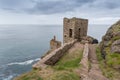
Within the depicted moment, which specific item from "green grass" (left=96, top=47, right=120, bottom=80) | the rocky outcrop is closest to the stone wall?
"green grass" (left=96, top=47, right=120, bottom=80)

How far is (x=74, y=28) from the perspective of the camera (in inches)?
1241

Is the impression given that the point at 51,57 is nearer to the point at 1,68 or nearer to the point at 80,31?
the point at 80,31

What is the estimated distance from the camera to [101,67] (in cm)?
1527

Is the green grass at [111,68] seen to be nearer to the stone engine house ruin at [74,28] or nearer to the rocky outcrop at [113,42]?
the rocky outcrop at [113,42]

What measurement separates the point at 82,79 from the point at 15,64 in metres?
49.8

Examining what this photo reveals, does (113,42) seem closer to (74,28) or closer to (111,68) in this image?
(111,68)

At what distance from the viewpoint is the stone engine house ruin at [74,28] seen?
1244 inches

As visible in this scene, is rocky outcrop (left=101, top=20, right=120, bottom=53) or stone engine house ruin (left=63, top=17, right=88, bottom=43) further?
stone engine house ruin (left=63, top=17, right=88, bottom=43)

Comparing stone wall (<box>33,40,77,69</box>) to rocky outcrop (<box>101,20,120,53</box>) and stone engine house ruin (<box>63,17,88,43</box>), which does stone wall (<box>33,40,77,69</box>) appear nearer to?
rocky outcrop (<box>101,20,120,53</box>)

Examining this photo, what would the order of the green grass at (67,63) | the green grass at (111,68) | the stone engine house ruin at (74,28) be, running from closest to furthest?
1. the green grass at (67,63)
2. the green grass at (111,68)
3. the stone engine house ruin at (74,28)

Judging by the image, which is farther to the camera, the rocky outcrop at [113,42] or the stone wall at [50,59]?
the rocky outcrop at [113,42]

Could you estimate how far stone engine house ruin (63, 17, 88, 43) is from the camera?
31609 mm

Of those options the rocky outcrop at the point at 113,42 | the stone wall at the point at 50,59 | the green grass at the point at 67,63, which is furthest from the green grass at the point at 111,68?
the stone wall at the point at 50,59

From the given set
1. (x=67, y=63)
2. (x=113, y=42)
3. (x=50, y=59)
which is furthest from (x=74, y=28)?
(x=50, y=59)
